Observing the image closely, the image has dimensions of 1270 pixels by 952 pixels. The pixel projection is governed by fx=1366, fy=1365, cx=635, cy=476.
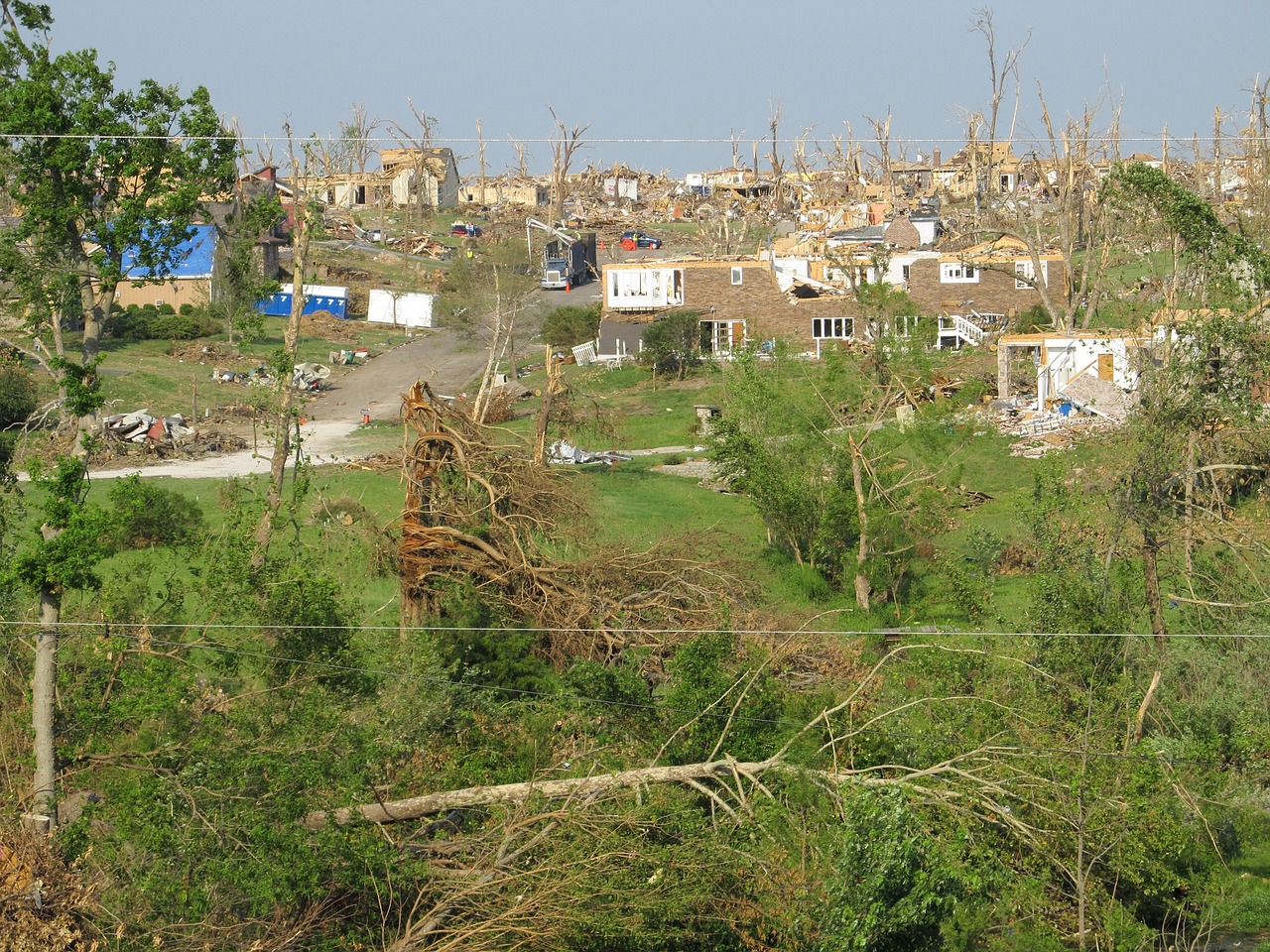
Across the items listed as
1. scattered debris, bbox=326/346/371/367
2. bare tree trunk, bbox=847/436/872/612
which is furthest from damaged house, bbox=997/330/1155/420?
scattered debris, bbox=326/346/371/367

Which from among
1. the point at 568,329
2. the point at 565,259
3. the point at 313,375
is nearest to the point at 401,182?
the point at 565,259

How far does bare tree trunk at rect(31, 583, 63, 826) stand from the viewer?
11.1m

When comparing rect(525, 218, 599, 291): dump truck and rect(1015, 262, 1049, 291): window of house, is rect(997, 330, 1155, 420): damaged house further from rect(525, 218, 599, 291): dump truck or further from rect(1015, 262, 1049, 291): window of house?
rect(525, 218, 599, 291): dump truck

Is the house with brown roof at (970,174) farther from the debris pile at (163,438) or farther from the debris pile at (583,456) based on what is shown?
the debris pile at (163,438)

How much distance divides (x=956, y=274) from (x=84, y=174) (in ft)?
125

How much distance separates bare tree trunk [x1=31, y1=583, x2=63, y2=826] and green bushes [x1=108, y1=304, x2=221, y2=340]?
33069mm

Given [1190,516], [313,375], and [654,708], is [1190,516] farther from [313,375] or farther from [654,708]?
[313,375]

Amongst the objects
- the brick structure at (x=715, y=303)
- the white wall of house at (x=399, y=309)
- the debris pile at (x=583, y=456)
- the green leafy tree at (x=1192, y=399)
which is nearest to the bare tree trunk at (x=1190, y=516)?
the green leafy tree at (x=1192, y=399)

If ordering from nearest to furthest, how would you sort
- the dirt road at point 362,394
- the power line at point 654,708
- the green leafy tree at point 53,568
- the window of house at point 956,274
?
the green leafy tree at point 53,568 → the power line at point 654,708 → the dirt road at point 362,394 → the window of house at point 956,274

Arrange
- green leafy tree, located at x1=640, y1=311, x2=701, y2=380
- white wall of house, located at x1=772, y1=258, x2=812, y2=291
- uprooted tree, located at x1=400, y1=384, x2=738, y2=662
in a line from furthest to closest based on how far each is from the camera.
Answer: white wall of house, located at x1=772, y1=258, x2=812, y2=291 < green leafy tree, located at x1=640, y1=311, x2=701, y2=380 < uprooted tree, located at x1=400, y1=384, x2=738, y2=662

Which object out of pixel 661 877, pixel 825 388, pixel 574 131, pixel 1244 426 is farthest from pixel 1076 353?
pixel 574 131

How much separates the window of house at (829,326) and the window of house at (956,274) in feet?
17.1

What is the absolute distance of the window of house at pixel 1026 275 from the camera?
4591 cm

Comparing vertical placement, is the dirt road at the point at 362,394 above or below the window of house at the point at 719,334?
below
